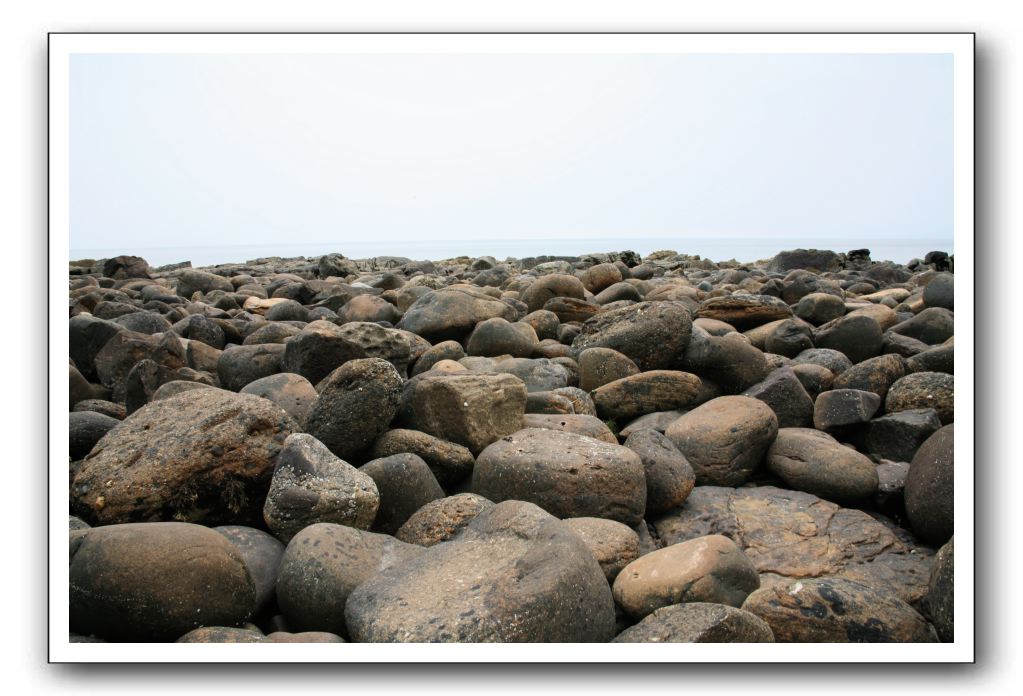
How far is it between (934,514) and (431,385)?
228cm

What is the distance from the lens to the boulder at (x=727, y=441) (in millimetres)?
3908

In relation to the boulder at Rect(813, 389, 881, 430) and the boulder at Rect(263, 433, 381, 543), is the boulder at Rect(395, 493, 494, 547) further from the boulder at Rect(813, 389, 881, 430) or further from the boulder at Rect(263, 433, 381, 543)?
the boulder at Rect(813, 389, 881, 430)

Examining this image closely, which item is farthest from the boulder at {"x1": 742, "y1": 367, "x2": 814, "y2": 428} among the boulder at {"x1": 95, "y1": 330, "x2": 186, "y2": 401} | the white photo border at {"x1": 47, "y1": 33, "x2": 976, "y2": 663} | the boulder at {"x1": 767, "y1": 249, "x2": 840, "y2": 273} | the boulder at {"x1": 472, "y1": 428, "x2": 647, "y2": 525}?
the boulder at {"x1": 767, "y1": 249, "x2": 840, "y2": 273}

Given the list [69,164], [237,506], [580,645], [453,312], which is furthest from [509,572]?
[453,312]

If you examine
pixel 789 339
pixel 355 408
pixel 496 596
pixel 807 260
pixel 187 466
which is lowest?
pixel 496 596

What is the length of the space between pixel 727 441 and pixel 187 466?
2443mm

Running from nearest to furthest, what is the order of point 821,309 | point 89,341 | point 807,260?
point 89,341 < point 821,309 < point 807,260

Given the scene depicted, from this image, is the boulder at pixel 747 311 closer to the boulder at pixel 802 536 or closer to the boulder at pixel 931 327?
the boulder at pixel 931 327

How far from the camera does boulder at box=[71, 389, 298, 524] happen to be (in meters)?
3.18

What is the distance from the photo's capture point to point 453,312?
6254 mm

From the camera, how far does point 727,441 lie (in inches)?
155

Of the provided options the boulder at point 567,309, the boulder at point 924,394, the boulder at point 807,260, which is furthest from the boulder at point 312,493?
the boulder at point 807,260

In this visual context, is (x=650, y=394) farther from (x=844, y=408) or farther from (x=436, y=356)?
(x=436, y=356)

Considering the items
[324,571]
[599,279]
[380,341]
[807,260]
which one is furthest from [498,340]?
[807,260]
